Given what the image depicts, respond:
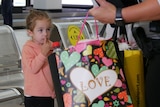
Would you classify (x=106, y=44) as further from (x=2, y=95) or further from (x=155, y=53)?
(x=2, y=95)

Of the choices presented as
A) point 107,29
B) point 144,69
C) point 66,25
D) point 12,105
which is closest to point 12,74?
point 12,105

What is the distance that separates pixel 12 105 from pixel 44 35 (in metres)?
1.67

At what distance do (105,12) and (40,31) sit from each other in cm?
95

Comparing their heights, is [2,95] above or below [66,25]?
below

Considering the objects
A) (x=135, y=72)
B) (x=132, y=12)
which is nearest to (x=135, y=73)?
(x=135, y=72)

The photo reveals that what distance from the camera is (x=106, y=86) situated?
127 centimetres

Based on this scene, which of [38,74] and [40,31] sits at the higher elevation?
[40,31]

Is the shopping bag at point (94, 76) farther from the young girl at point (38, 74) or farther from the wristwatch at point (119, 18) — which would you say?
the young girl at point (38, 74)

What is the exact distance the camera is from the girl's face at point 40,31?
6.73 ft

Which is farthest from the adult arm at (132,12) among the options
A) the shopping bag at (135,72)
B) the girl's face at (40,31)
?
the girl's face at (40,31)

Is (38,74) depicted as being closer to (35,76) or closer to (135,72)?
(35,76)

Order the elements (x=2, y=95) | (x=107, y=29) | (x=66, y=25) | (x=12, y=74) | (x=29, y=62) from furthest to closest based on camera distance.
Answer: (x=66, y=25), (x=12, y=74), (x=2, y=95), (x=29, y=62), (x=107, y=29)

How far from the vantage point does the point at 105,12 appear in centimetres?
120

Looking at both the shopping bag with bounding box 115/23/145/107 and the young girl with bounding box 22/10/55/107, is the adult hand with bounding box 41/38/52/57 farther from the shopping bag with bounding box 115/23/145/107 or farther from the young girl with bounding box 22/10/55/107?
the shopping bag with bounding box 115/23/145/107
